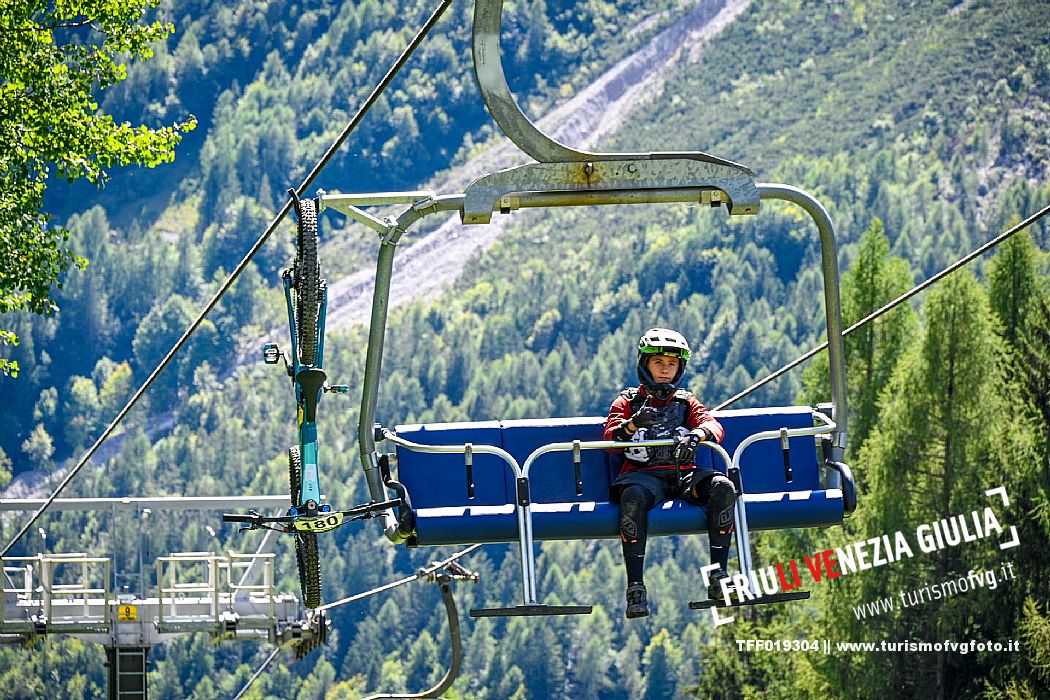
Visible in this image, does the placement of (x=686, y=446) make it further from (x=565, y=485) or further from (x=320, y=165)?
(x=320, y=165)

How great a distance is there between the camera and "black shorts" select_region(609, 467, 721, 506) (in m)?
10.4

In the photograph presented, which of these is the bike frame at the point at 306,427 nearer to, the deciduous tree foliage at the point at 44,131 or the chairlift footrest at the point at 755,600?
the chairlift footrest at the point at 755,600

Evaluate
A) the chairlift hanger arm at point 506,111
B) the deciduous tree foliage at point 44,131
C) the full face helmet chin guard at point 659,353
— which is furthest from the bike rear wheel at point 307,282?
the deciduous tree foliage at point 44,131

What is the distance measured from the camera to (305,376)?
11.7m

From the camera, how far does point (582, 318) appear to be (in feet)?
565

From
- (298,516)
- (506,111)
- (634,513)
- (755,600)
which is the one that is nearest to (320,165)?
(298,516)

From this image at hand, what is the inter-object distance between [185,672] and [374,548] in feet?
59.8

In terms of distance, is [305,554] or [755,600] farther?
[305,554]

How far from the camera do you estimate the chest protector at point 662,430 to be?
34.6 ft

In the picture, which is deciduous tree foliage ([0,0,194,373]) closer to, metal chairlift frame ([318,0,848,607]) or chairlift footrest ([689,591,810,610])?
metal chairlift frame ([318,0,848,607])

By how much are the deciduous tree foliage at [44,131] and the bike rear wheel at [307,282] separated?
14.3 ft

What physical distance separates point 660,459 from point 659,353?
575mm

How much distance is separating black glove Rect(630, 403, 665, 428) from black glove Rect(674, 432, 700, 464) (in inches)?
9.7

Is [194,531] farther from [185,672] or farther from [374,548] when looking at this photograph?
[374,548]
